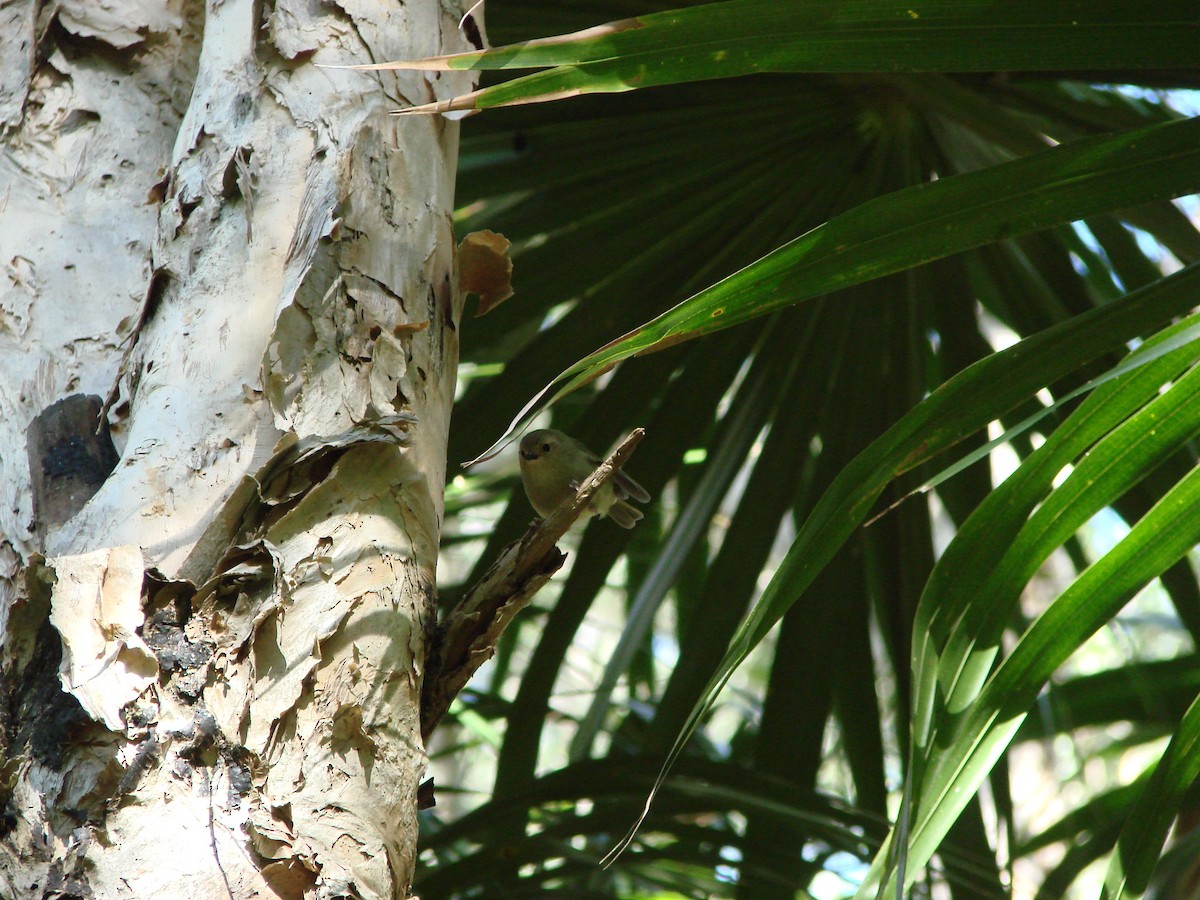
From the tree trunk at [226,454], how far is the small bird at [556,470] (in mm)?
962

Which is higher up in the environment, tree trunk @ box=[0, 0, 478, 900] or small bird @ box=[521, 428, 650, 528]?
small bird @ box=[521, 428, 650, 528]

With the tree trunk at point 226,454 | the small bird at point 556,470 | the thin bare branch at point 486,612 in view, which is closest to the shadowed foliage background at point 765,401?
the small bird at point 556,470

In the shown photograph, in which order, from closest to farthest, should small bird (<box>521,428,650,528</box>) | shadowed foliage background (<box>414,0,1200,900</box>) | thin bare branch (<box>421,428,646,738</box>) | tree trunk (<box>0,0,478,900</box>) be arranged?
tree trunk (<box>0,0,478,900</box>) < thin bare branch (<box>421,428,646,738</box>) < shadowed foliage background (<box>414,0,1200,900</box>) < small bird (<box>521,428,650,528</box>)

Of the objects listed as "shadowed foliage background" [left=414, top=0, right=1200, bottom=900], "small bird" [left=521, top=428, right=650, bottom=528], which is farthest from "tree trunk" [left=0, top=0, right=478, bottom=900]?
"small bird" [left=521, top=428, right=650, bottom=528]

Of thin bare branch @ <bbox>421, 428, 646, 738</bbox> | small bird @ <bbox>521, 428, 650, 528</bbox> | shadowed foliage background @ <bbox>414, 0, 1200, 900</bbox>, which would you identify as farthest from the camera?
small bird @ <bbox>521, 428, 650, 528</bbox>

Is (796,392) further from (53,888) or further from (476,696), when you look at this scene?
(53,888)

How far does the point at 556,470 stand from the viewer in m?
2.21

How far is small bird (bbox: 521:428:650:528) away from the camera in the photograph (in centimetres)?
217

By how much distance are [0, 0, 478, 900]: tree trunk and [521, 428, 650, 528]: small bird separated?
962 mm

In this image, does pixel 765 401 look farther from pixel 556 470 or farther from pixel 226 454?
pixel 226 454

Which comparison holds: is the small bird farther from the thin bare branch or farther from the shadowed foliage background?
the thin bare branch

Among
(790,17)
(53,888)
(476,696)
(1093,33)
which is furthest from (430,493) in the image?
(476,696)

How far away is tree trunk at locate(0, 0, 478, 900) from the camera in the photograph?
84cm

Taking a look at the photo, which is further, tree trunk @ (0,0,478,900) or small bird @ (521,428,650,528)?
small bird @ (521,428,650,528)
